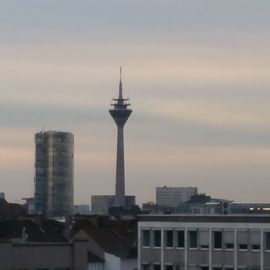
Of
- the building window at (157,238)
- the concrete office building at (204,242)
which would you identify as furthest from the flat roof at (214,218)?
the building window at (157,238)

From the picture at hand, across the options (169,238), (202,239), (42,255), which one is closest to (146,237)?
(169,238)

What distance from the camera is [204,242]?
304 ft

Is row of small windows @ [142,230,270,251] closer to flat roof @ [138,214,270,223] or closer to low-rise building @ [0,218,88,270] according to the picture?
flat roof @ [138,214,270,223]

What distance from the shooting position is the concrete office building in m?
89.4

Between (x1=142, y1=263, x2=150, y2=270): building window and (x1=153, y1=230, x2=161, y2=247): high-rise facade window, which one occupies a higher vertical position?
(x1=153, y1=230, x2=161, y2=247): high-rise facade window

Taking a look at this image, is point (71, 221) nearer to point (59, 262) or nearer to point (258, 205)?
point (258, 205)

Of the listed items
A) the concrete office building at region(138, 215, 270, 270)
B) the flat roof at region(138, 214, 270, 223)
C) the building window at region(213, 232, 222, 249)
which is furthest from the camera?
the building window at region(213, 232, 222, 249)

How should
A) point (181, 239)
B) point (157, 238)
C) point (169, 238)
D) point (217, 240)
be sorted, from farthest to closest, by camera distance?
point (157, 238) → point (169, 238) → point (181, 239) → point (217, 240)

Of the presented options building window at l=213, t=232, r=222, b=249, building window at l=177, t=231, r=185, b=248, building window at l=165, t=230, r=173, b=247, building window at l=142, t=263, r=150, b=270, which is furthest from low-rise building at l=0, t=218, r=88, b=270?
building window at l=213, t=232, r=222, b=249

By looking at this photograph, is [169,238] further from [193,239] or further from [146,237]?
[146,237]

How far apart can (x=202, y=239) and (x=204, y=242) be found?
24 cm

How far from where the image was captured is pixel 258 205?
374 ft

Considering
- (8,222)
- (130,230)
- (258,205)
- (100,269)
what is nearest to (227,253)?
(258,205)

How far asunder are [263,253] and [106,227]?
57.4 meters
